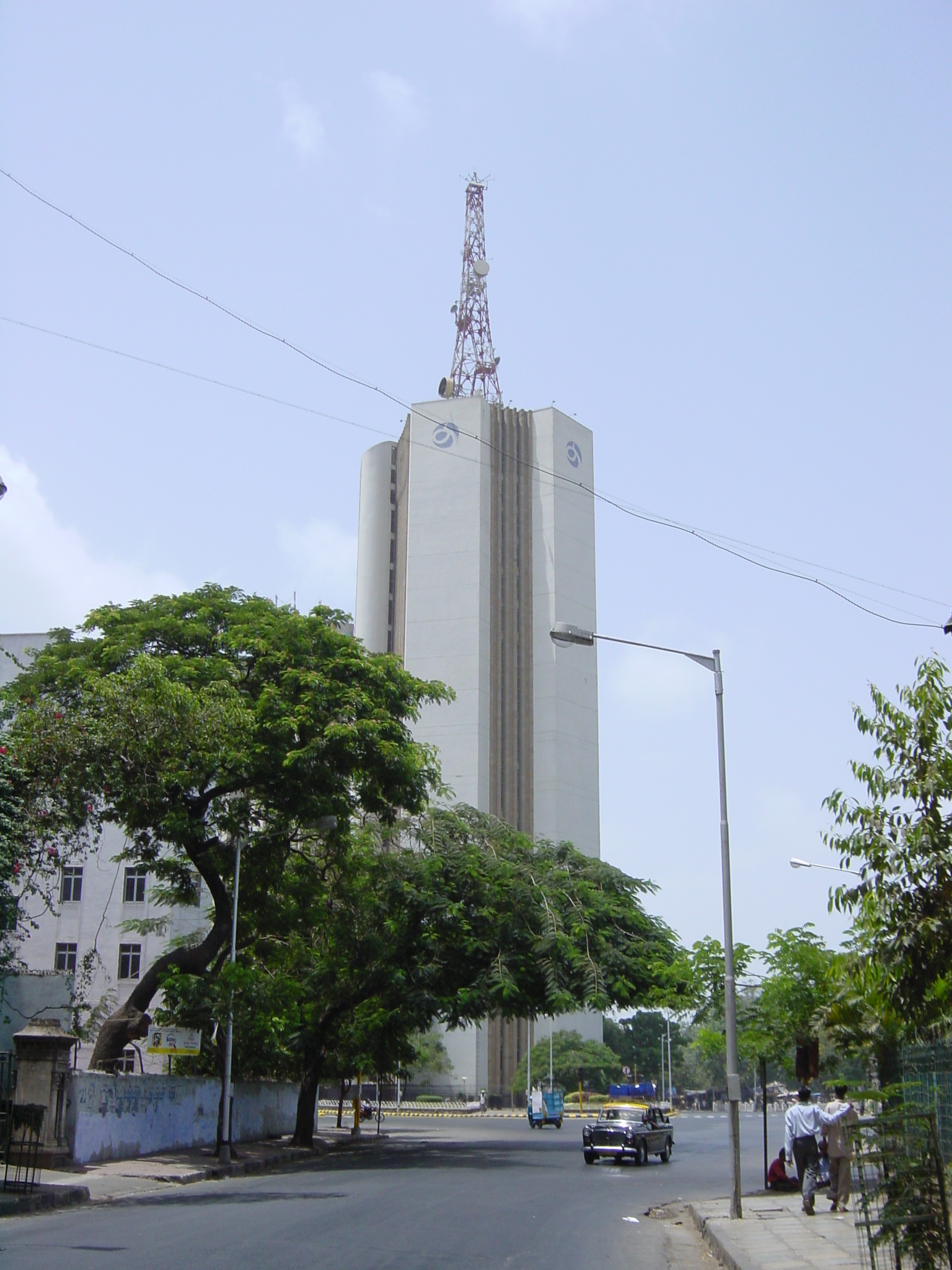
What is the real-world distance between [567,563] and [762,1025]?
78424 mm

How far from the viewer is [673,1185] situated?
23.6m

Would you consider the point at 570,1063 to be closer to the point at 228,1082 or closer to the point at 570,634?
the point at 228,1082

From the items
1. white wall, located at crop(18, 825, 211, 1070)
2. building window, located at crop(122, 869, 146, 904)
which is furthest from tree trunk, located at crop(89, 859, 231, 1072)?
building window, located at crop(122, 869, 146, 904)

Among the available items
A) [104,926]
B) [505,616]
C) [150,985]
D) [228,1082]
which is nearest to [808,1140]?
[228,1082]

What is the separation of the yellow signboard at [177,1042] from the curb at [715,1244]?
12.0 m

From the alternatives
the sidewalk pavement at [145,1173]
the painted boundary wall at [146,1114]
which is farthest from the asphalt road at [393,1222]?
the painted boundary wall at [146,1114]

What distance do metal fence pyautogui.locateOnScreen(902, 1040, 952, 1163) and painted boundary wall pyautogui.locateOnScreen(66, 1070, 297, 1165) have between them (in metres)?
15.0

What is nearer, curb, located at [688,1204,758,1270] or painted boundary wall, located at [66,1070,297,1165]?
curb, located at [688,1204,758,1270]

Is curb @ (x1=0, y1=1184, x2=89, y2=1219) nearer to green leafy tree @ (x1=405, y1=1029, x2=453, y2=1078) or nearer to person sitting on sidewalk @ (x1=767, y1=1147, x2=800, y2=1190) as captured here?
person sitting on sidewalk @ (x1=767, y1=1147, x2=800, y2=1190)

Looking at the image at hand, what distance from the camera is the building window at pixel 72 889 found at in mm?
48188

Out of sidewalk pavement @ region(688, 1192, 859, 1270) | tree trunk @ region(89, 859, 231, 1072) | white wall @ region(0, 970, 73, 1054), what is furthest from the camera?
white wall @ region(0, 970, 73, 1054)

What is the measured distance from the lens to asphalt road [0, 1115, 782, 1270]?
1190 centimetres

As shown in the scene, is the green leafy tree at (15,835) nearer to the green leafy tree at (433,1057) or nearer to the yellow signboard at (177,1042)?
the yellow signboard at (177,1042)

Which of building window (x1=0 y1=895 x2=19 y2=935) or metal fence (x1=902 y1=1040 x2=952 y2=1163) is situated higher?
building window (x1=0 y1=895 x2=19 y2=935)
